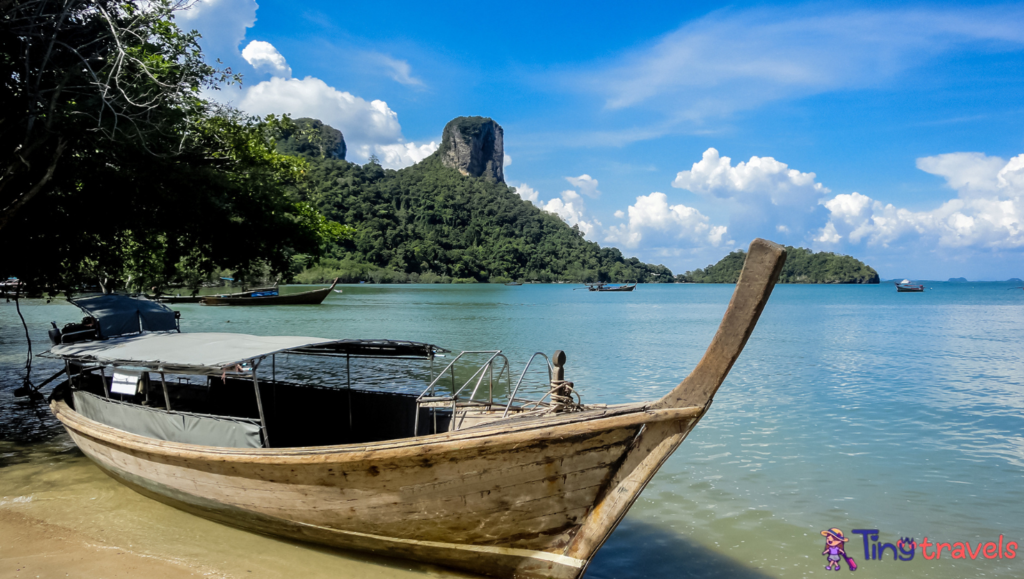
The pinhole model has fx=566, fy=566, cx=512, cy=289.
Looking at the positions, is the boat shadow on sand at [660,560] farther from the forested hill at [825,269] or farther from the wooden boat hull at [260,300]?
the forested hill at [825,269]

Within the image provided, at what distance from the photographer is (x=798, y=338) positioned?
82.9 feet

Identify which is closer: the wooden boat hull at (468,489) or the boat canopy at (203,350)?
the wooden boat hull at (468,489)

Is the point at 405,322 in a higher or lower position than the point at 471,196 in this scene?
lower

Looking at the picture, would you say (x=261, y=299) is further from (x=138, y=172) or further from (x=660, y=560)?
(x=660, y=560)

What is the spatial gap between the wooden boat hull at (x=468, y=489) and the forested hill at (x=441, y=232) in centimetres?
6658

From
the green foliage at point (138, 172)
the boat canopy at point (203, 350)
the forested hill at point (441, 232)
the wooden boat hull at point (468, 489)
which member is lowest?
the wooden boat hull at point (468, 489)

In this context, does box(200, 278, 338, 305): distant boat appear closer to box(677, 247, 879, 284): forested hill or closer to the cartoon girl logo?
the cartoon girl logo

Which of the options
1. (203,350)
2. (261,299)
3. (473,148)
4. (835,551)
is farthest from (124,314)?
(473,148)

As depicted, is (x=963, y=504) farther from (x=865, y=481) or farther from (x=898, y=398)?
(x=898, y=398)

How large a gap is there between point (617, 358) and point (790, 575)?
13813 millimetres

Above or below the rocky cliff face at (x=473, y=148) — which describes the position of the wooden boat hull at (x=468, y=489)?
below

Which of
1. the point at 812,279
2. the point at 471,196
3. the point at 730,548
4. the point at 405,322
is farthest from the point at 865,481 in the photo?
the point at 812,279

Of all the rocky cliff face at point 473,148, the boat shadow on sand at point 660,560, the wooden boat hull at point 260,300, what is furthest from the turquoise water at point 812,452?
the rocky cliff face at point 473,148

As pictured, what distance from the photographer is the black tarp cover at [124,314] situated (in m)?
8.38
